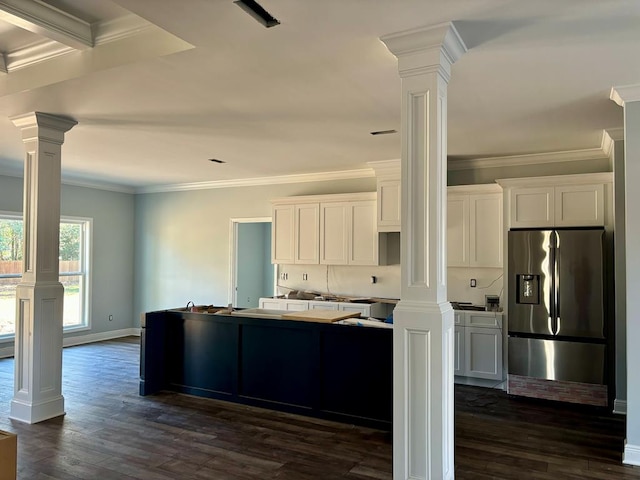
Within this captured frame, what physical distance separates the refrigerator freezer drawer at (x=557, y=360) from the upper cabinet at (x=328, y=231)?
2084 mm

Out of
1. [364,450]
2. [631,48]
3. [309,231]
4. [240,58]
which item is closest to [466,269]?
[309,231]

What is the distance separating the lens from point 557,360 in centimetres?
491

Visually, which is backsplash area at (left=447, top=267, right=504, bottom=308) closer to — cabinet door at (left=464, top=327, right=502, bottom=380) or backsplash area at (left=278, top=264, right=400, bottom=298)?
cabinet door at (left=464, top=327, right=502, bottom=380)

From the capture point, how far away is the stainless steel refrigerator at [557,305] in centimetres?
479

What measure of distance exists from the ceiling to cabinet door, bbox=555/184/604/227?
1.71 ft

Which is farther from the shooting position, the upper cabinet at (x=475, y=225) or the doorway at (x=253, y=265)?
the doorway at (x=253, y=265)

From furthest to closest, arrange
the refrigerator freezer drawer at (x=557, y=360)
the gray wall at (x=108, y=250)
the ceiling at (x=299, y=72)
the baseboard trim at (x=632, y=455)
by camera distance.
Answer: the gray wall at (x=108, y=250) → the refrigerator freezer drawer at (x=557, y=360) → the baseboard trim at (x=632, y=455) → the ceiling at (x=299, y=72)

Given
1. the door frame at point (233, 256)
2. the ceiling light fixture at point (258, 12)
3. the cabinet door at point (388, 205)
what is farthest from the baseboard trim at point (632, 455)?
the door frame at point (233, 256)

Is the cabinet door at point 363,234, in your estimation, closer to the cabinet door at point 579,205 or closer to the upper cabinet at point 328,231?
the upper cabinet at point 328,231

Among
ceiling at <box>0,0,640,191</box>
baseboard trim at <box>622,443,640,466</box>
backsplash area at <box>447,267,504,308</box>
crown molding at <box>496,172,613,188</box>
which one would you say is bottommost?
baseboard trim at <box>622,443,640,466</box>

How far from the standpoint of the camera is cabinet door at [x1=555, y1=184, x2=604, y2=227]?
16.2 ft

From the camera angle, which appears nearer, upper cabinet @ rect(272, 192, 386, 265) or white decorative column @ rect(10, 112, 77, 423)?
white decorative column @ rect(10, 112, 77, 423)

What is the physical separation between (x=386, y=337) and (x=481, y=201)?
97.2 inches

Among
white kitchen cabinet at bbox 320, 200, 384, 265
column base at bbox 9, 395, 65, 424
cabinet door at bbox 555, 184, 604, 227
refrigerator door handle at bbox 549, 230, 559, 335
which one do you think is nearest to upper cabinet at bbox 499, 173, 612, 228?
cabinet door at bbox 555, 184, 604, 227
